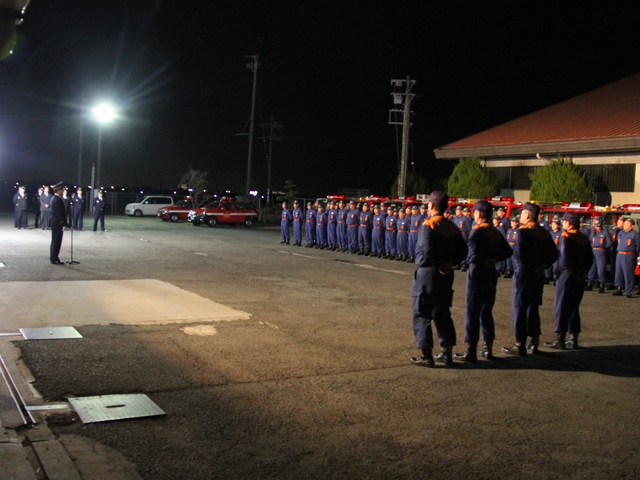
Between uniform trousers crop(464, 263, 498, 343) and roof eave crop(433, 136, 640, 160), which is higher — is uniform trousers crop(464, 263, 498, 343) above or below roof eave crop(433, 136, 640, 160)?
below

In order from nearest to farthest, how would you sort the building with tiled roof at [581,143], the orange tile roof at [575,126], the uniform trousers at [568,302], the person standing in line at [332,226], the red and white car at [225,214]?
the uniform trousers at [568,302]
the building with tiled roof at [581,143]
the person standing in line at [332,226]
the orange tile roof at [575,126]
the red and white car at [225,214]

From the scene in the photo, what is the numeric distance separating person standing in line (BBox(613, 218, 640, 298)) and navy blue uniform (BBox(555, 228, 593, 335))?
6.86 metres

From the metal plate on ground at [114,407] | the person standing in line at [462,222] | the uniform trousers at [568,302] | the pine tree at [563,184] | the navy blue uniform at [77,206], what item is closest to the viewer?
the metal plate on ground at [114,407]

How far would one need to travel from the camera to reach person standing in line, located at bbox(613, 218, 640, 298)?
49.6 ft

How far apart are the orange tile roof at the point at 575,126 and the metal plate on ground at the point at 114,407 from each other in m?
21.8

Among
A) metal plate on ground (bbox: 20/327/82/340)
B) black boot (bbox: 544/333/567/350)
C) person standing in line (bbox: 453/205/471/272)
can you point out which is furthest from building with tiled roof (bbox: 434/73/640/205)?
metal plate on ground (bbox: 20/327/82/340)

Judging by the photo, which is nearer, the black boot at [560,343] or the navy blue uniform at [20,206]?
the black boot at [560,343]

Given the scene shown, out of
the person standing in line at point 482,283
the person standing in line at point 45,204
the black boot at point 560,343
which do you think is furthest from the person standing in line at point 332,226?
the person standing in line at point 482,283

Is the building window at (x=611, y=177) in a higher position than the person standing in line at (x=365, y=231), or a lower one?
higher

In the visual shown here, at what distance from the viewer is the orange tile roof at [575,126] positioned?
25.4 metres

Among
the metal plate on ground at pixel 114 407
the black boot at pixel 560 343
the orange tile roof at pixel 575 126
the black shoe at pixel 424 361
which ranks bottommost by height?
the metal plate on ground at pixel 114 407

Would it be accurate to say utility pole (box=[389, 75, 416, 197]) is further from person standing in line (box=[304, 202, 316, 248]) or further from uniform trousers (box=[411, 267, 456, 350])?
uniform trousers (box=[411, 267, 456, 350])

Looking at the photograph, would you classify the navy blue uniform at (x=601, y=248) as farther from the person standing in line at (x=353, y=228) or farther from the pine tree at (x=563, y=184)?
the person standing in line at (x=353, y=228)

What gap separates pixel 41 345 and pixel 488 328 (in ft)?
17.9
